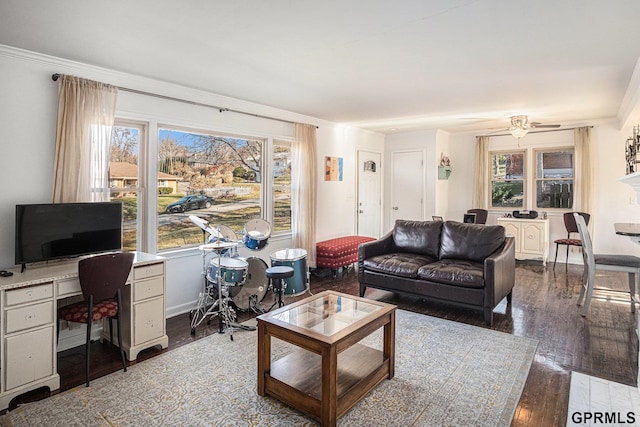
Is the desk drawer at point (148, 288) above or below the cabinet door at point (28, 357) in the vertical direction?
above

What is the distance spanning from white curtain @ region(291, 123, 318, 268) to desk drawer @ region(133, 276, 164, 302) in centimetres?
245

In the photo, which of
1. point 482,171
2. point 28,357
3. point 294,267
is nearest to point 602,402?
point 294,267

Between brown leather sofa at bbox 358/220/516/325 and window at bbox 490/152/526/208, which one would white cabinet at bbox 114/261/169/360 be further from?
window at bbox 490/152/526/208

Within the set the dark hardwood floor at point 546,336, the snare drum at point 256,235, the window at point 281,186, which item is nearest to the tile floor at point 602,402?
the dark hardwood floor at point 546,336

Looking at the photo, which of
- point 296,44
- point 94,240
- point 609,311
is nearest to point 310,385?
point 94,240

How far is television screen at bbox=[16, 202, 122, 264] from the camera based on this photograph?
2.74m

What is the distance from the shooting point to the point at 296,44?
2.81 metres

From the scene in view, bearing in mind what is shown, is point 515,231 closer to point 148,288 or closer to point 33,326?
point 148,288

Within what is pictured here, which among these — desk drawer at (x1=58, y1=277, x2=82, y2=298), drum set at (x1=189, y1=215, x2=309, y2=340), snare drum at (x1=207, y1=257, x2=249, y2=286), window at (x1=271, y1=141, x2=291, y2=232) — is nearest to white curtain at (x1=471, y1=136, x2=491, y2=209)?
window at (x1=271, y1=141, x2=291, y2=232)

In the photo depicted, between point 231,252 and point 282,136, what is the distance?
6.63 ft

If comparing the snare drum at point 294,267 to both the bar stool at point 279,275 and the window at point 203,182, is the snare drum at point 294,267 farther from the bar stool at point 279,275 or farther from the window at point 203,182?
the window at point 203,182

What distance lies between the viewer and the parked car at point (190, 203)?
13.6ft

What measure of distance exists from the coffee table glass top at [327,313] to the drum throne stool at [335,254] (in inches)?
92.4

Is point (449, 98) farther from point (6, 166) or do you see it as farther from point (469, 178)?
point (6, 166)
